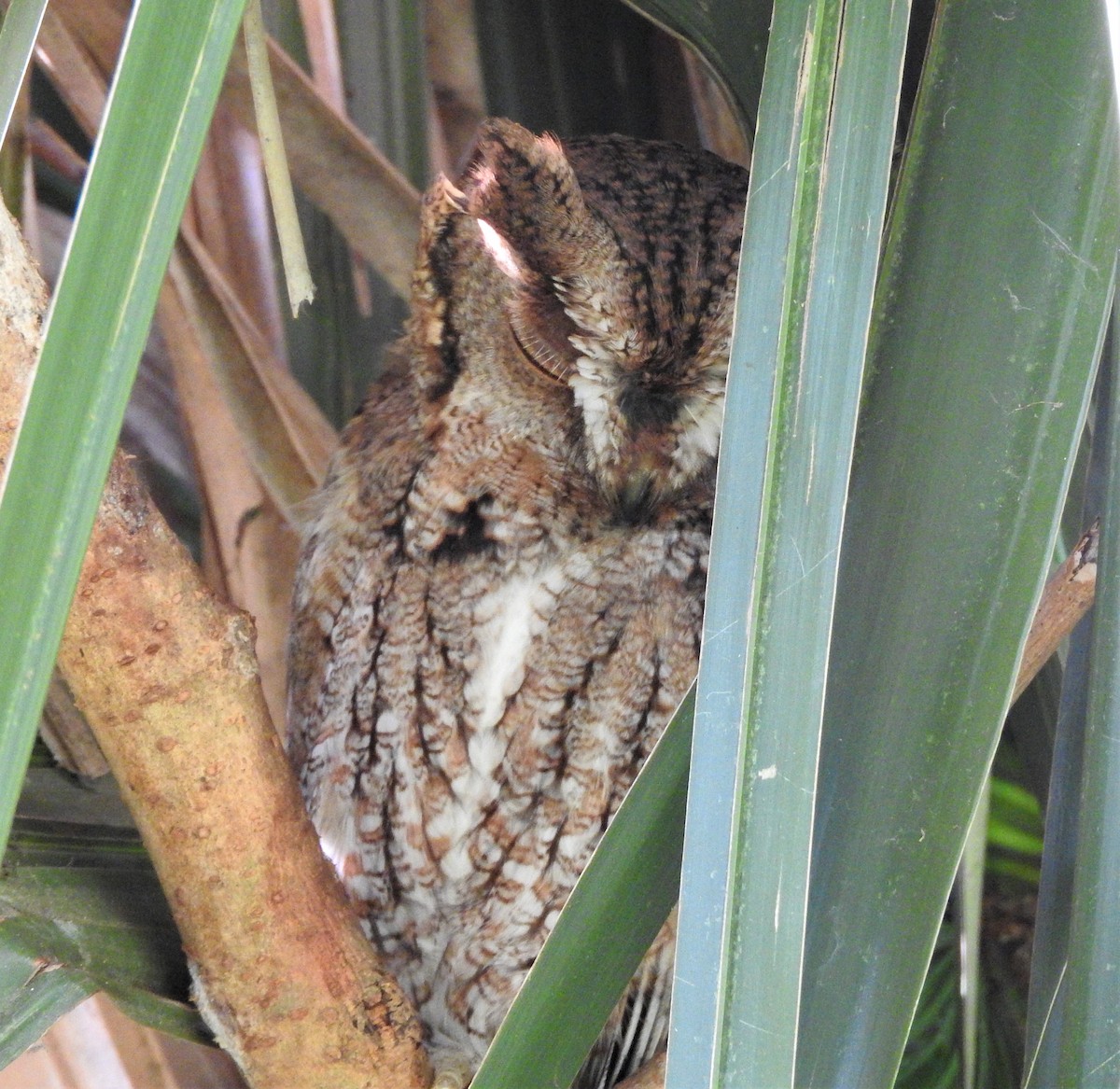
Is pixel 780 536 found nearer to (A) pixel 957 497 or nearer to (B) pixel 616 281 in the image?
(A) pixel 957 497

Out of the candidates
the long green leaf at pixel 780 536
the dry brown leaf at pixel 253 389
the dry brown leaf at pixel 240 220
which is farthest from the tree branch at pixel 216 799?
the dry brown leaf at pixel 240 220

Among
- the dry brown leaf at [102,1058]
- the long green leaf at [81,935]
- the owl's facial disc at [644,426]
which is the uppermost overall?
the owl's facial disc at [644,426]

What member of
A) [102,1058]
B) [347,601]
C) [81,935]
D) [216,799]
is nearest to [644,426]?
[347,601]

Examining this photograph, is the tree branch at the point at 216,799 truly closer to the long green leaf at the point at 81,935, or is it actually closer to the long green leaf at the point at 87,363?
the long green leaf at the point at 81,935

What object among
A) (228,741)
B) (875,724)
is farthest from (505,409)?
(875,724)

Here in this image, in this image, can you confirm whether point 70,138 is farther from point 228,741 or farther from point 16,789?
point 16,789
